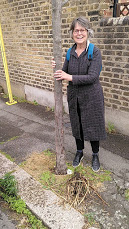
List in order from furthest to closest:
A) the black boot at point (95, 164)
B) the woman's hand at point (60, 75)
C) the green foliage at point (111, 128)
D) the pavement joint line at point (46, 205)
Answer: the green foliage at point (111, 128) → the black boot at point (95, 164) → the woman's hand at point (60, 75) → the pavement joint line at point (46, 205)

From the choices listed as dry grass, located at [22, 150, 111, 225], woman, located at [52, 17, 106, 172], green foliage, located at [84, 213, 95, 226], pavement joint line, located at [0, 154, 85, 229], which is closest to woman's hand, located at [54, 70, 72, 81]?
woman, located at [52, 17, 106, 172]

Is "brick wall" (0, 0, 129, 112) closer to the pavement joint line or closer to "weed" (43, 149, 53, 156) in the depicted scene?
"weed" (43, 149, 53, 156)

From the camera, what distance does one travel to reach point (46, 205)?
2.31 meters

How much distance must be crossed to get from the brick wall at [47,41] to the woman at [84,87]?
4.05ft

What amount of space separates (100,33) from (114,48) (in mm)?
402

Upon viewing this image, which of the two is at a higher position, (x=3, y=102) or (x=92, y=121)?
(x=92, y=121)

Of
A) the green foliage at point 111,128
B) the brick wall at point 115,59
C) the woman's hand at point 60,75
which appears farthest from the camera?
the green foliage at point 111,128

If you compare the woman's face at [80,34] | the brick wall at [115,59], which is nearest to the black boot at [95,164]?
the brick wall at [115,59]

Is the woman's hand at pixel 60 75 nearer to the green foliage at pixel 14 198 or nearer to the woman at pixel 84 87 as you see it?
the woman at pixel 84 87

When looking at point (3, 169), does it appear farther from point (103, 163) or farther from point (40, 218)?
point (103, 163)

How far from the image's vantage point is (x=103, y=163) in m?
3.07

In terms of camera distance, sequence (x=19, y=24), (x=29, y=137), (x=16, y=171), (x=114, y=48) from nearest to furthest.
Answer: (x=16, y=171), (x=114, y=48), (x=29, y=137), (x=19, y=24)

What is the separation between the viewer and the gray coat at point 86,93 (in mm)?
2291

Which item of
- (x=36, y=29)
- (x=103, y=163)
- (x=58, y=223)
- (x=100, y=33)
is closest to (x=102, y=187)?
(x=103, y=163)
